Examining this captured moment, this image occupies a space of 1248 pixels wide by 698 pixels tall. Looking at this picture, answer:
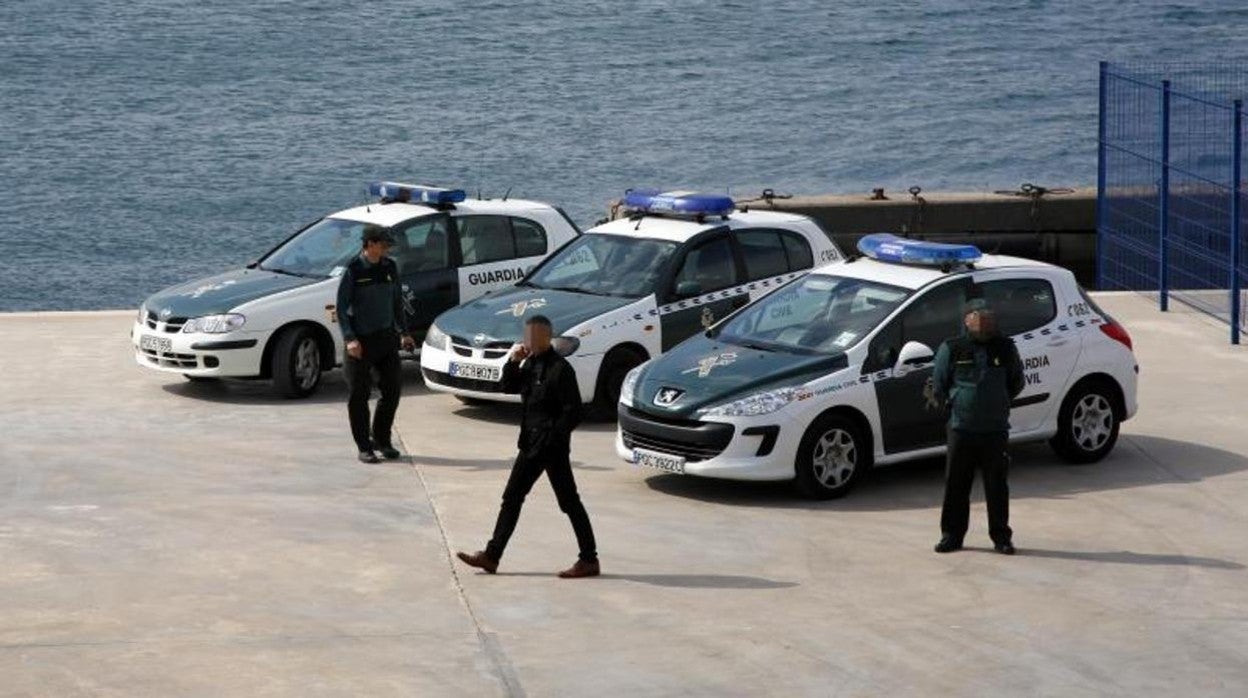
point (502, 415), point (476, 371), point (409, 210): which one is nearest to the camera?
point (476, 371)

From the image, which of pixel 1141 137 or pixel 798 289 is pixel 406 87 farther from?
pixel 798 289

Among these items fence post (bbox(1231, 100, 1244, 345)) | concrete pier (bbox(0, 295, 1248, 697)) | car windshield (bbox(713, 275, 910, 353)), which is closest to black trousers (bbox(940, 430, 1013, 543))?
concrete pier (bbox(0, 295, 1248, 697))

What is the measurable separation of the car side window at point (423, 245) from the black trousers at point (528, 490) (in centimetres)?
673

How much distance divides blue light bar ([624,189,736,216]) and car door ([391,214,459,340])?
5.68 ft

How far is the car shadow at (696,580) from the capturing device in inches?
479

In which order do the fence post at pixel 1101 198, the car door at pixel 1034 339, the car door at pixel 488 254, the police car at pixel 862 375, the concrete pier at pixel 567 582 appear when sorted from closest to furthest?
the concrete pier at pixel 567 582 → the police car at pixel 862 375 → the car door at pixel 1034 339 → the car door at pixel 488 254 → the fence post at pixel 1101 198

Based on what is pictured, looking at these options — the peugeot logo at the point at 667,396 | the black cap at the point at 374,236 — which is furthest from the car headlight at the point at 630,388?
the black cap at the point at 374,236

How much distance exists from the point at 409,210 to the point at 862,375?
5809mm

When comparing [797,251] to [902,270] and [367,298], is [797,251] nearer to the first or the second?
[902,270]

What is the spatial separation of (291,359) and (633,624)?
712 cm

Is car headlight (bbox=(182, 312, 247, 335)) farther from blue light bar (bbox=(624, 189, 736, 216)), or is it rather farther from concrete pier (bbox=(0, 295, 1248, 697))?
blue light bar (bbox=(624, 189, 736, 216))

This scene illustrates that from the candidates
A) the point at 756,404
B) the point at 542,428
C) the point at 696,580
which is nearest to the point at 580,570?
the point at 696,580

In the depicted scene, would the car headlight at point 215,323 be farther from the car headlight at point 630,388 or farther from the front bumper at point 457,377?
the car headlight at point 630,388

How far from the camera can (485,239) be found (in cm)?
1912
